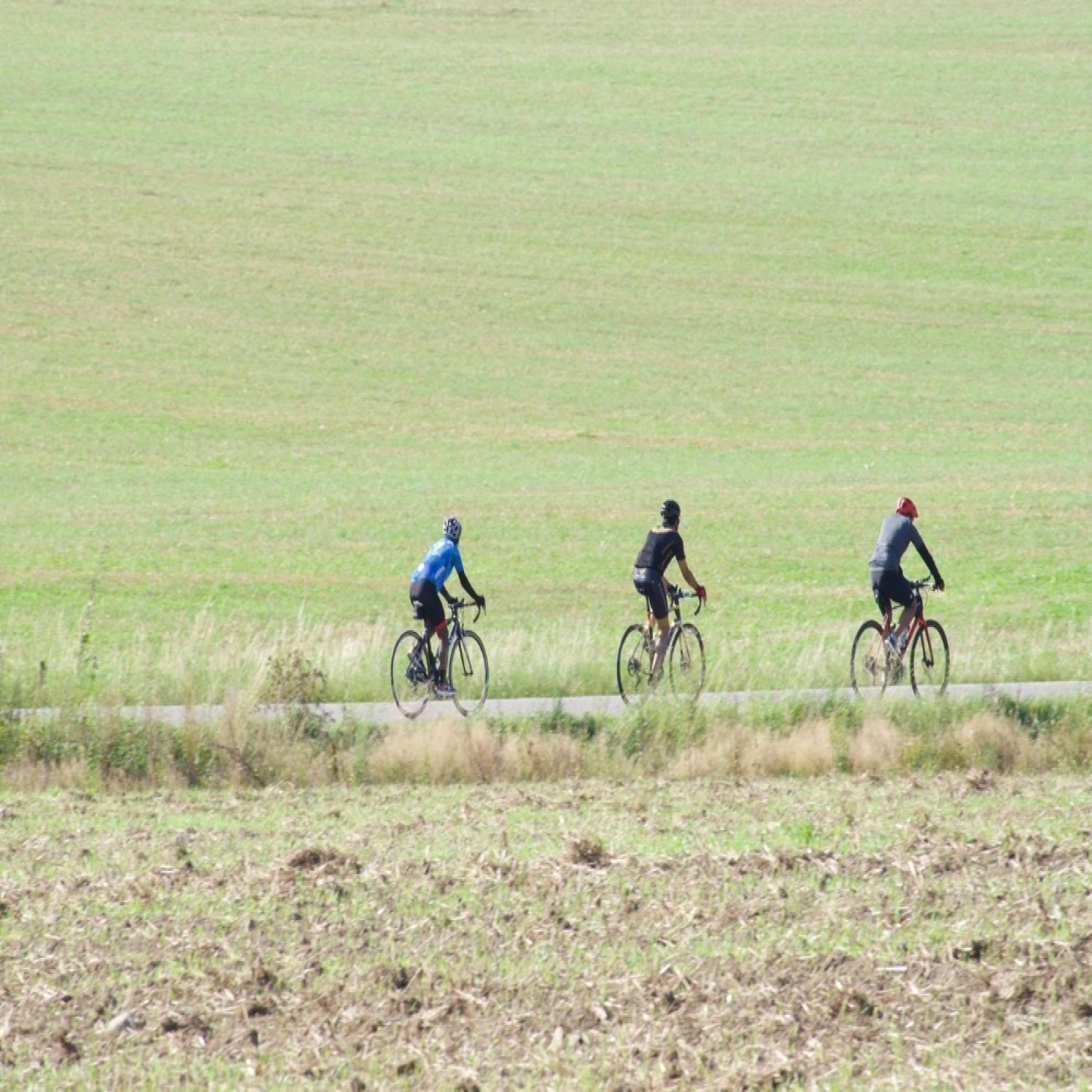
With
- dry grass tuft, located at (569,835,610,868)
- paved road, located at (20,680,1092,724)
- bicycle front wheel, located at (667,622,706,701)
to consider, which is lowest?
dry grass tuft, located at (569,835,610,868)

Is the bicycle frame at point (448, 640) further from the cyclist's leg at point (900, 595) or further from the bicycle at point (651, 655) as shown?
the cyclist's leg at point (900, 595)

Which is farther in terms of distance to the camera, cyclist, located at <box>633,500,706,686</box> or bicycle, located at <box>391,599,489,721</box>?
cyclist, located at <box>633,500,706,686</box>

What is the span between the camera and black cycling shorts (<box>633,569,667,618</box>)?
15.8 meters

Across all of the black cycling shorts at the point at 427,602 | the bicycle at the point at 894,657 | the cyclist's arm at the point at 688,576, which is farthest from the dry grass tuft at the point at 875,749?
the black cycling shorts at the point at 427,602

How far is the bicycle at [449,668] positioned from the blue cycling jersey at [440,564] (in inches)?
13.8

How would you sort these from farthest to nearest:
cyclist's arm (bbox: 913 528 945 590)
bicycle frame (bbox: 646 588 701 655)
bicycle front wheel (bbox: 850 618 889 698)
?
1. bicycle front wheel (bbox: 850 618 889 698)
2. bicycle frame (bbox: 646 588 701 655)
3. cyclist's arm (bbox: 913 528 945 590)

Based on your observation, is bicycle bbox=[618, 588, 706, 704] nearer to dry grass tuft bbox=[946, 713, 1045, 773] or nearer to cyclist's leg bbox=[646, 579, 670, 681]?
cyclist's leg bbox=[646, 579, 670, 681]

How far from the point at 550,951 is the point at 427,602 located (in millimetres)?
8026

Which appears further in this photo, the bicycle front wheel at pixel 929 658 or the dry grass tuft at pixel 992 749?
the bicycle front wheel at pixel 929 658

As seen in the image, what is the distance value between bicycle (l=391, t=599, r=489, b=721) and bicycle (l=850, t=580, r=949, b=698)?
3272mm

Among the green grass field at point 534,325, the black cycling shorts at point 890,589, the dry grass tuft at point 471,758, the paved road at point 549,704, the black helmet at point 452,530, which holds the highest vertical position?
the green grass field at point 534,325

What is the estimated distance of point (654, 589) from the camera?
623 inches

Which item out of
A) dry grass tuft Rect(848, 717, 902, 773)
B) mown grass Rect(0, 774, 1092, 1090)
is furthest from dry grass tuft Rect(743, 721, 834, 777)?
mown grass Rect(0, 774, 1092, 1090)

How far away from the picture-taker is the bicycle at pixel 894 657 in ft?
52.5
